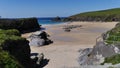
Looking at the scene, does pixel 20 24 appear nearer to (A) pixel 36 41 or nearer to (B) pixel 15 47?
(A) pixel 36 41

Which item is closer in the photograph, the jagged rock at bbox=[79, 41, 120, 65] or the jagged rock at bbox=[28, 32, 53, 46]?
the jagged rock at bbox=[79, 41, 120, 65]

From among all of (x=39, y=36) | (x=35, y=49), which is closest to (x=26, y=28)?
(x=39, y=36)

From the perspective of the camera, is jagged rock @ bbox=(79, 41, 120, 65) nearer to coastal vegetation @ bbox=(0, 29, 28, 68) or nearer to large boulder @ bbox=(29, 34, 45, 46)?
coastal vegetation @ bbox=(0, 29, 28, 68)

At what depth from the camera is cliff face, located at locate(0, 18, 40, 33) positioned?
54619mm

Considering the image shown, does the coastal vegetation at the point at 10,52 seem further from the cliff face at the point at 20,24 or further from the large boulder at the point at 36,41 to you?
the cliff face at the point at 20,24

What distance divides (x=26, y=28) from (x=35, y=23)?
7.35 m

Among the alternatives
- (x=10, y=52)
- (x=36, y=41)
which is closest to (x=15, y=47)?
(x=10, y=52)

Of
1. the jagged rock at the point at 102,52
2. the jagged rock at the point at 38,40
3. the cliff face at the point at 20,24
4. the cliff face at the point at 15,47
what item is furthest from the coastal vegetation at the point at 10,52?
the cliff face at the point at 20,24

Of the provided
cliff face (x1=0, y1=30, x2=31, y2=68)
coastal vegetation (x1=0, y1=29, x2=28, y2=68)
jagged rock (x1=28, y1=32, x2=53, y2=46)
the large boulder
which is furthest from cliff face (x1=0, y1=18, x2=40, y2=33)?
coastal vegetation (x1=0, y1=29, x2=28, y2=68)

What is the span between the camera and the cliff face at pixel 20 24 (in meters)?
54.6

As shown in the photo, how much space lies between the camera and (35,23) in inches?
2660

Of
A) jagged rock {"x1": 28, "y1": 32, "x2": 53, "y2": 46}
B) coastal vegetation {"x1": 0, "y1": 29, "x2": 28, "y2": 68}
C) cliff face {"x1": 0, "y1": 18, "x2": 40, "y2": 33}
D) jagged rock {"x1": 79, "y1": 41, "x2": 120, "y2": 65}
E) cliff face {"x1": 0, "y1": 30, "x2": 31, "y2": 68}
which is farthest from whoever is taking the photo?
cliff face {"x1": 0, "y1": 18, "x2": 40, "y2": 33}

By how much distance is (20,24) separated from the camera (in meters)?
59.5

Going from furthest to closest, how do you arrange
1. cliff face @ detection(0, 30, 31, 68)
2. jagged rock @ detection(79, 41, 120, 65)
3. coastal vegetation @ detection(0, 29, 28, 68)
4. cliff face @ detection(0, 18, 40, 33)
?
cliff face @ detection(0, 18, 40, 33) → jagged rock @ detection(79, 41, 120, 65) → cliff face @ detection(0, 30, 31, 68) → coastal vegetation @ detection(0, 29, 28, 68)
